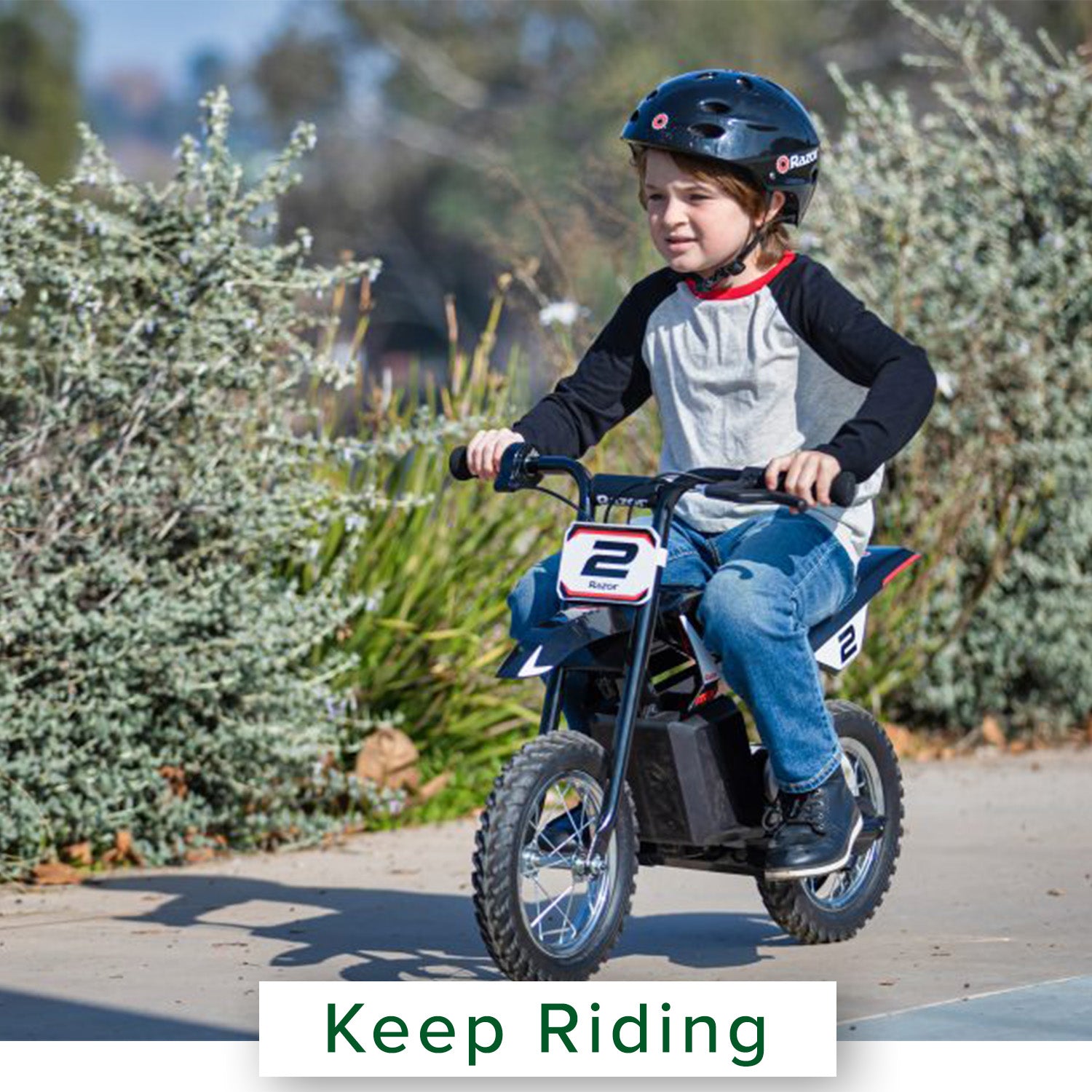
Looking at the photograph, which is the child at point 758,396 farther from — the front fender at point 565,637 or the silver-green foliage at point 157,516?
the silver-green foliage at point 157,516

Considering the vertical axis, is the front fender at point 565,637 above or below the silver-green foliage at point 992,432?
below

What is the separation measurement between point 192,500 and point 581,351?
8.27 feet

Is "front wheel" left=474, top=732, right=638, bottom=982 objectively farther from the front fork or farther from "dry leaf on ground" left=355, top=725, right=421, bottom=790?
"dry leaf on ground" left=355, top=725, right=421, bottom=790

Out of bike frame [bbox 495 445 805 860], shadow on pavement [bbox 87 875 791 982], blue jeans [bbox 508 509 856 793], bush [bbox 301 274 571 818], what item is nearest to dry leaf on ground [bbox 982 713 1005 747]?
bush [bbox 301 274 571 818]

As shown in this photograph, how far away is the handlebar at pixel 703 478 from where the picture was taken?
483 cm

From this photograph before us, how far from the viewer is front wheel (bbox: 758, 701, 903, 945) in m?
5.67

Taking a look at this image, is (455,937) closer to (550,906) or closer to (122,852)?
(550,906)

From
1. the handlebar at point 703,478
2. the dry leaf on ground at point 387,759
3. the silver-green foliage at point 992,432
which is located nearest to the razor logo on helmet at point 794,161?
the handlebar at point 703,478

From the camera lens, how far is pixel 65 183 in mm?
6727

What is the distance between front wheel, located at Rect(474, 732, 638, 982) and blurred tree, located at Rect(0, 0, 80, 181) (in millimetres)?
54819

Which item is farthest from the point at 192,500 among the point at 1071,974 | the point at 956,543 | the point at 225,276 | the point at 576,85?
the point at 576,85

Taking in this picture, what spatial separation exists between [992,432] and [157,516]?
363 centimetres

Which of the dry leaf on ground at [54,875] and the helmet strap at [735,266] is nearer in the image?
the helmet strap at [735,266]

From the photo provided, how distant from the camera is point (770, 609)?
5082 mm
